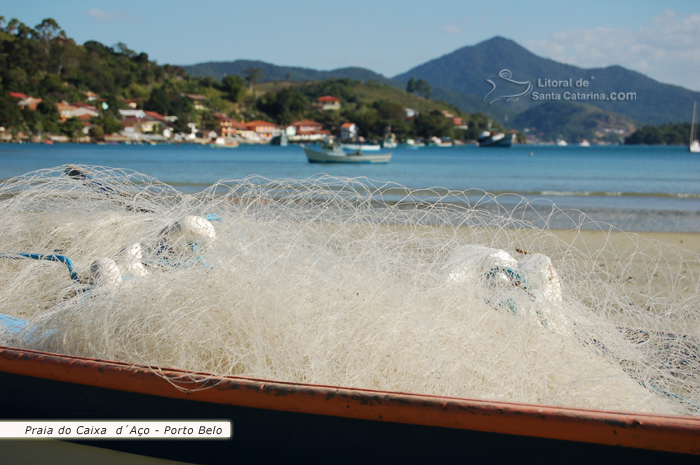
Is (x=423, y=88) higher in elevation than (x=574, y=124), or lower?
higher

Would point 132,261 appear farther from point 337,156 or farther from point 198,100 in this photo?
point 198,100

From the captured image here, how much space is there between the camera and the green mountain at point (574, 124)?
169 meters

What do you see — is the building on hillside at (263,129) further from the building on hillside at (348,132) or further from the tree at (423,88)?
the tree at (423,88)

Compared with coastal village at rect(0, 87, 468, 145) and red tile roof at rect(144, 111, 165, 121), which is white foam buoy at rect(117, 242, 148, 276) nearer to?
coastal village at rect(0, 87, 468, 145)

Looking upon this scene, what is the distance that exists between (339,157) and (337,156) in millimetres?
301

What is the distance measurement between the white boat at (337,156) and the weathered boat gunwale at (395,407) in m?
37.3

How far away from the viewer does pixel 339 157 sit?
40.6 metres

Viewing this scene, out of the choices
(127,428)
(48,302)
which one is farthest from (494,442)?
(48,302)

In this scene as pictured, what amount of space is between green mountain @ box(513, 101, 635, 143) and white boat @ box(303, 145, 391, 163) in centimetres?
14660

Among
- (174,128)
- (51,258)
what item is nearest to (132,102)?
(174,128)

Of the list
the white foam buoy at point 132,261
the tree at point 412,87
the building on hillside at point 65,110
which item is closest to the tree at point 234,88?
the tree at point 412,87

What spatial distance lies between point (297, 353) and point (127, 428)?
1019 mm

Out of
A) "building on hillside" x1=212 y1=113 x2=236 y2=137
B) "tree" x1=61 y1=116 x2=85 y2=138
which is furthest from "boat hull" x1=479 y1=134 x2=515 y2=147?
"tree" x1=61 y1=116 x2=85 y2=138

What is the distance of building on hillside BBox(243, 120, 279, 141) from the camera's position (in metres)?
138
